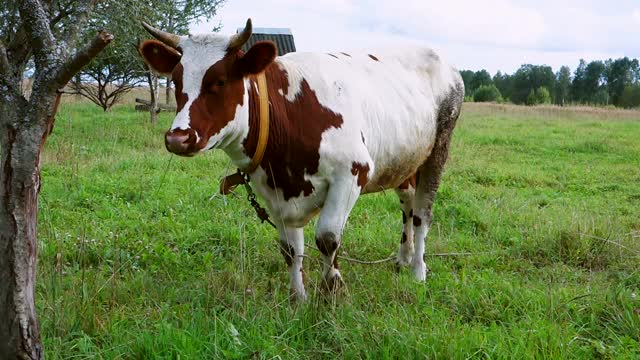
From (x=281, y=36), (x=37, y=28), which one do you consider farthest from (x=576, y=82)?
(x=37, y=28)

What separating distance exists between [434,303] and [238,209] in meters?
3.00

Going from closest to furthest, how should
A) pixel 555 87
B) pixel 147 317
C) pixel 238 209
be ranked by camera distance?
pixel 147 317 → pixel 238 209 → pixel 555 87

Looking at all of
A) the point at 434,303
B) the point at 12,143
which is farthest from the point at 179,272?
the point at 12,143

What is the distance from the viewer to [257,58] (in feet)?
Answer: 11.4

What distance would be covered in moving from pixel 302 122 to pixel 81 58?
5.68 feet

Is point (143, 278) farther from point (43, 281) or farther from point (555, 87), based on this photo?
point (555, 87)

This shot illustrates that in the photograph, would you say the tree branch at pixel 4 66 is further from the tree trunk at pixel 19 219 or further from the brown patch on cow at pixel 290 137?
the brown patch on cow at pixel 290 137

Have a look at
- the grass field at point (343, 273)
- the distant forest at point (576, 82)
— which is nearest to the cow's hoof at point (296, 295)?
the grass field at point (343, 273)

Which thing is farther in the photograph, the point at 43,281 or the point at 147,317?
the point at 43,281

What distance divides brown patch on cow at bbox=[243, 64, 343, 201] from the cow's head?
0.72ft

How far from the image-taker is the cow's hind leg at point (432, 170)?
520 centimetres

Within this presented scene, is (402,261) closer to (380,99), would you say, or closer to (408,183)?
(408,183)

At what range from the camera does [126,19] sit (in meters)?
10.1

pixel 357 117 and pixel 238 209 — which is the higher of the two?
pixel 357 117
